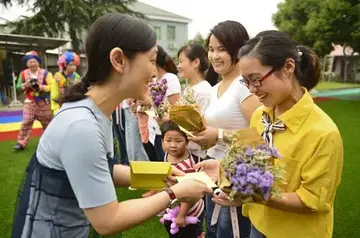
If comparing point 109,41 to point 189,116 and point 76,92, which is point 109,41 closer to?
point 76,92

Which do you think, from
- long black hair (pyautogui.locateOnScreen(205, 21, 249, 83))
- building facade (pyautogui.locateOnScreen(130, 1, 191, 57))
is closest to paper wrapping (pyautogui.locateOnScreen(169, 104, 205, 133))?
long black hair (pyautogui.locateOnScreen(205, 21, 249, 83))

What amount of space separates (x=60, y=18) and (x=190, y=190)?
77.5 feet

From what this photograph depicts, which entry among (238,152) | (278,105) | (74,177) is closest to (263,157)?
(238,152)

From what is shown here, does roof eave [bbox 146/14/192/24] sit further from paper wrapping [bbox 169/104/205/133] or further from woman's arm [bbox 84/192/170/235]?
woman's arm [bbox 84/192/170/235]

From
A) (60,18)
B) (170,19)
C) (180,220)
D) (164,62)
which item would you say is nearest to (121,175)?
(180,220)

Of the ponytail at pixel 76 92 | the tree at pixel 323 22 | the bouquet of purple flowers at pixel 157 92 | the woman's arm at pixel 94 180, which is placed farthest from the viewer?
the tree at pixel 323 22

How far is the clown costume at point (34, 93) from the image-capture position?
7.10 m

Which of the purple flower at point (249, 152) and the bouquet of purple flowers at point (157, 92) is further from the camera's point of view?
the bouquet of purple flowers at point (157, 92)

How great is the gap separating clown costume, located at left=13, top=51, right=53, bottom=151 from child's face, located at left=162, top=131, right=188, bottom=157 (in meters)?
4.36

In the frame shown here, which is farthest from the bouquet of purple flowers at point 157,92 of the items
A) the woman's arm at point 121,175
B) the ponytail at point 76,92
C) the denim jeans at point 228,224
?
the ponytail at point 76,92

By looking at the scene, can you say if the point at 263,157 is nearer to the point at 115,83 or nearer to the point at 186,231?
the point at 115,83

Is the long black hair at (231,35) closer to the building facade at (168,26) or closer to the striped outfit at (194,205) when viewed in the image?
the striped outfit at (194,205)

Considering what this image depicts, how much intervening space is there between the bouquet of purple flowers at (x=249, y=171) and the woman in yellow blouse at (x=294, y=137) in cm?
21

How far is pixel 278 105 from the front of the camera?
6.57ft
